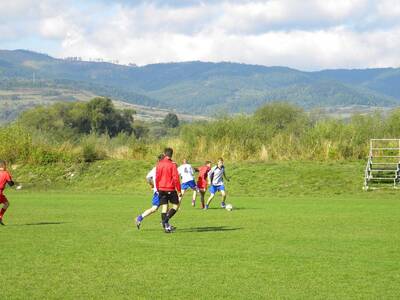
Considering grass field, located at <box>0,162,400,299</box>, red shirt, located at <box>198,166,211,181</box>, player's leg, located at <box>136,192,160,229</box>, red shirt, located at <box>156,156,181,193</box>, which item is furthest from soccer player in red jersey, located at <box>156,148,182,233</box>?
red shirt, located at <box>198,166,211,181</box>

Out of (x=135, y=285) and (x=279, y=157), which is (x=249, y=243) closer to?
(x=135, y=285)

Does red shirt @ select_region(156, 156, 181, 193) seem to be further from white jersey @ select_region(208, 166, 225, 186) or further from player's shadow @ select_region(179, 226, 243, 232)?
white jersey @ select_region(208, 166, 225, 186)

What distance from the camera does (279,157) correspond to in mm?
42906

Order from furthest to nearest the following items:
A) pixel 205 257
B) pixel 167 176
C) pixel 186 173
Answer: pixel 186 173 → pixel 167 176 → pixel 205 257

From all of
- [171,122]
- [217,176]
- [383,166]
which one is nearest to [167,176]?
[217,176]

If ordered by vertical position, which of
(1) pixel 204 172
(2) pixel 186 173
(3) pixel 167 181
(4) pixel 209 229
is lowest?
(4) pixel 209 229

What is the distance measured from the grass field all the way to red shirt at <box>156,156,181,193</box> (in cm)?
111

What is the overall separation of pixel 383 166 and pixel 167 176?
2361 cm

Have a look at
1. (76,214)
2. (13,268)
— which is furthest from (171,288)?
(76,214)

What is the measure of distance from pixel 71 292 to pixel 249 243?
5673mm

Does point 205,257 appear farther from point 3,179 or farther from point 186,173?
point 186,173

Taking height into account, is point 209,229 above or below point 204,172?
below

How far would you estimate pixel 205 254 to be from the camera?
13336 millimetres

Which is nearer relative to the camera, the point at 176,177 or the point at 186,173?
the point at 176,177
